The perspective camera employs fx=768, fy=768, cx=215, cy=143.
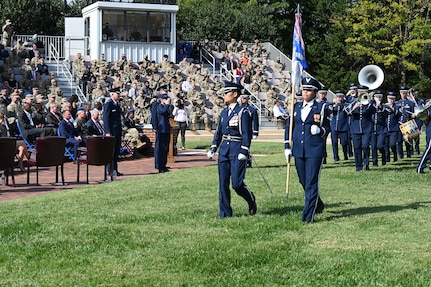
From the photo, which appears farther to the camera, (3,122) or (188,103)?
(188,103)

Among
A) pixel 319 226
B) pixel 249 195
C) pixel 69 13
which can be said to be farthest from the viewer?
pixel 69 13

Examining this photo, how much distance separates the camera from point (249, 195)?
11.5 meters

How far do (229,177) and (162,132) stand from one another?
9.14 metres

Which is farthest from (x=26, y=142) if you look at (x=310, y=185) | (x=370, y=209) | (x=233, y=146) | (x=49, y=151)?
(x=310, y=185)

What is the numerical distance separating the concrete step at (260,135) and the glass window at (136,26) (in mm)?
9140

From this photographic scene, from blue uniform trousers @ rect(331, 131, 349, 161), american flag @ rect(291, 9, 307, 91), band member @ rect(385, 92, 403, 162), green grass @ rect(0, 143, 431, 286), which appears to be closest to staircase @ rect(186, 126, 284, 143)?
blue uniform trousers @ rect(331, 131, 349, 161)

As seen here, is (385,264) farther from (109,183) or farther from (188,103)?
(188,103)

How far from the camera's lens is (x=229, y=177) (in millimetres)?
11289

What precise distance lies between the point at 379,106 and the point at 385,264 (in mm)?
12370

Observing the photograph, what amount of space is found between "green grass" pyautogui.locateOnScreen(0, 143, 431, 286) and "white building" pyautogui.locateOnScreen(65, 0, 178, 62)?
25.9 metres

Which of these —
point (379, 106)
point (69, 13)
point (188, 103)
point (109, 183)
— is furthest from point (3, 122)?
point (69, 13)

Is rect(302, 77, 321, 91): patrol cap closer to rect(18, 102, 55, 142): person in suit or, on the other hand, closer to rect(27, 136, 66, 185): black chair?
rect(27, 136, 66, 185): black chair

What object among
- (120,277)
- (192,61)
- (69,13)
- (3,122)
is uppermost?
(69,13)

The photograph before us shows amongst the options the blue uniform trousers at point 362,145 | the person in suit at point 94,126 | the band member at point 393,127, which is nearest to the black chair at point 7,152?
the person in suit at point 94,126
